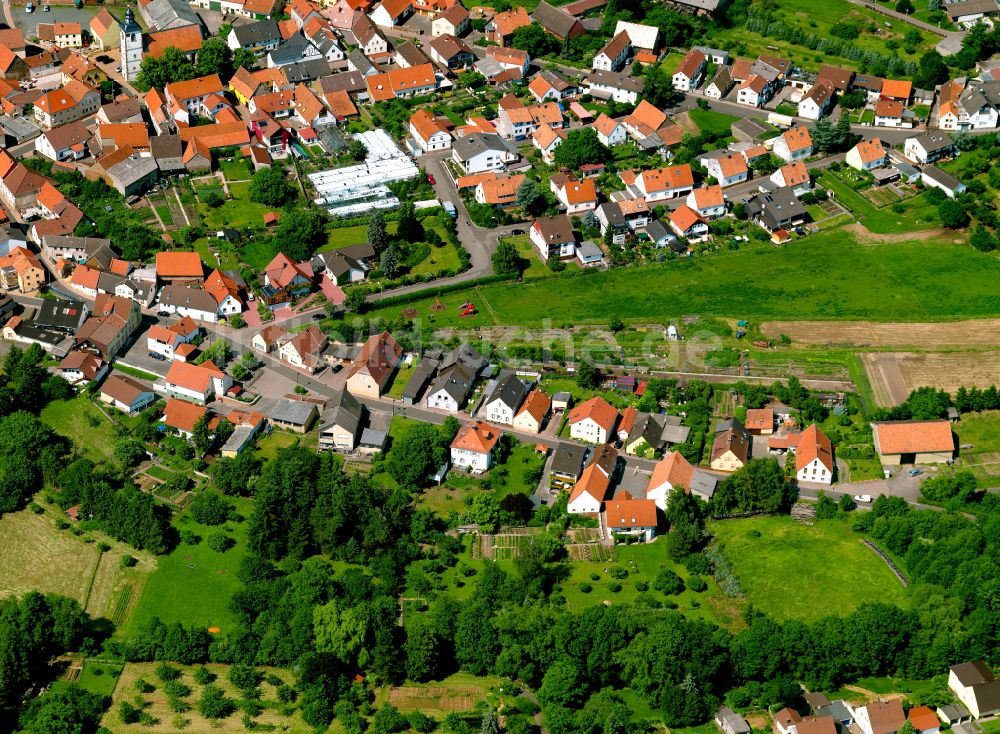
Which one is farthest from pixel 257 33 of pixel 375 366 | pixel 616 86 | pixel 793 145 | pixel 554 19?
pixel 793 145

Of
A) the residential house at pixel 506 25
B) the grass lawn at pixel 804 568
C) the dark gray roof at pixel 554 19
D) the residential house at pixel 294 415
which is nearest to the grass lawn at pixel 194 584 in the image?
the residential house at pixel 294 415

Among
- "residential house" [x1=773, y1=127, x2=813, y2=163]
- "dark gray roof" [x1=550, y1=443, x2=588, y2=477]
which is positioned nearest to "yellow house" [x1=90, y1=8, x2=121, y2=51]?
"residential house" [x1=773, y1=127, x2=813, y2=163]

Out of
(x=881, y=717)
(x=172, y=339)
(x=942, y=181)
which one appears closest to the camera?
(x=881, y=717)

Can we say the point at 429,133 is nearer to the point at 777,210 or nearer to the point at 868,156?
the point at 777,210

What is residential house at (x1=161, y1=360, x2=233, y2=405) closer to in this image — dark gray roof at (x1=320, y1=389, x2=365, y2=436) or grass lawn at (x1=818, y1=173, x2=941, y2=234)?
dark gray roof at (x1=320, y1=389, x2=365, y2=436)

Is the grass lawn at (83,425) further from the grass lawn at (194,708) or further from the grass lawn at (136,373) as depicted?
the grass lawn at (194,708)

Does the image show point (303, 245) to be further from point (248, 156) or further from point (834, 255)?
point (834, 255)

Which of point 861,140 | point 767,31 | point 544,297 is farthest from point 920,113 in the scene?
point 544,297
